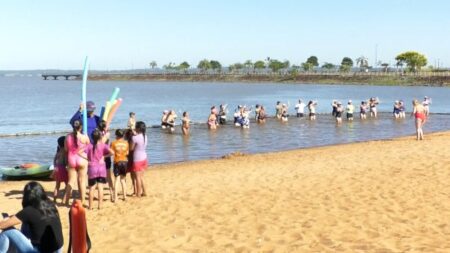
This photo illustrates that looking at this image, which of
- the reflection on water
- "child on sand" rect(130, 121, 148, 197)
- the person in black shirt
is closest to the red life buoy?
the person in black shirt

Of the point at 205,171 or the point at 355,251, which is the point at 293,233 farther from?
the point at 205,171

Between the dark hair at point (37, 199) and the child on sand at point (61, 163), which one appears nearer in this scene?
the dark hair at point (37, 199)

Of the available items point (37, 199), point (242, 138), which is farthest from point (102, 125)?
point (242, 138)

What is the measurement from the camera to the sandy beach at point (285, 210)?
24.2 ft

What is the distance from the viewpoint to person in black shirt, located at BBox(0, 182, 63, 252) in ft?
18.4

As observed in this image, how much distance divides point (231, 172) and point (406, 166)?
4371mm

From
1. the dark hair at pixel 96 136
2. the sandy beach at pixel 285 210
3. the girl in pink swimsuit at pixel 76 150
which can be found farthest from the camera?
the dark hair at pixel 96 136

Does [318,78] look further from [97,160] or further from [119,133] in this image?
[97,160]

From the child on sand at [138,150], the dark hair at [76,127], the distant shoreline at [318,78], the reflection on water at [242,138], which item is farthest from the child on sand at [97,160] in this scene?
the distant shoreline at [318,78]

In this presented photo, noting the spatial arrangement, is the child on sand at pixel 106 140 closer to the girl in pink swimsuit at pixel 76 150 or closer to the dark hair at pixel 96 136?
the dark hair at pixel 96 136

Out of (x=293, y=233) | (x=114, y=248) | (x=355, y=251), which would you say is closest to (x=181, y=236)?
(x=114, y=248)

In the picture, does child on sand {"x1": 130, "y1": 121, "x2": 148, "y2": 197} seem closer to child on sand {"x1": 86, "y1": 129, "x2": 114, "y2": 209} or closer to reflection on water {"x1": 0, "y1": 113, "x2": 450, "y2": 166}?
child on sand {"x1": 86, "y1": 129, "x2": 114, "y2": 209}

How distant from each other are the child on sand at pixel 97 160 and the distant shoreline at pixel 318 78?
95.0m

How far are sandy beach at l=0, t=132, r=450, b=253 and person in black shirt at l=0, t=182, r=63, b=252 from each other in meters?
1.80
